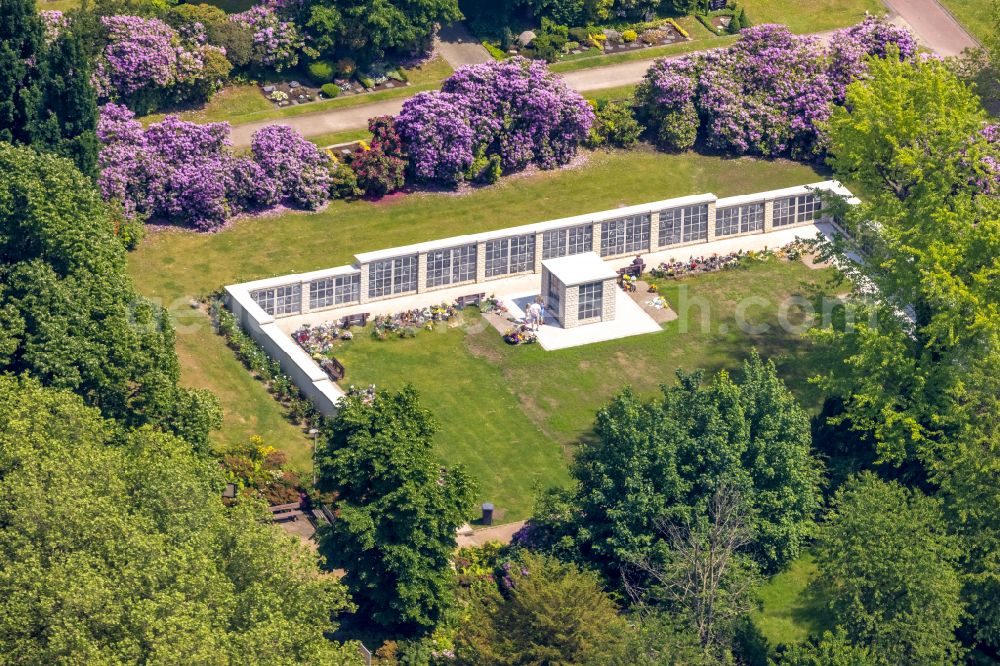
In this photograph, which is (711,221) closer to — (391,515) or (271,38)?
(271,38)

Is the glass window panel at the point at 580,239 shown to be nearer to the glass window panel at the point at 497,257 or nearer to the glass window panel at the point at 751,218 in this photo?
the glass window panel at the point at 497,257

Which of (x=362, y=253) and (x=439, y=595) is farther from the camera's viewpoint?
(x=362, y=253)

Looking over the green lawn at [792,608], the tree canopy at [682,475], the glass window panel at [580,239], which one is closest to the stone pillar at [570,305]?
the glass window panel at [580,239]

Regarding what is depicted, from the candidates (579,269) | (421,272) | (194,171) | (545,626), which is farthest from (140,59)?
(545,626)

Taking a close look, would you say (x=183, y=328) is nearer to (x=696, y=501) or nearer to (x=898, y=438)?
(x=696, y=501)

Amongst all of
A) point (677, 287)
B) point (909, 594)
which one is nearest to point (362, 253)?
point (677, 287)

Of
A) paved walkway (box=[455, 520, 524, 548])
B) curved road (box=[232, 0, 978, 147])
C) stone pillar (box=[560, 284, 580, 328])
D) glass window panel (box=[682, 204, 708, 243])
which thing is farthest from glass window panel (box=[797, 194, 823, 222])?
paved walkway (box=[455, 520, 524, 548])
